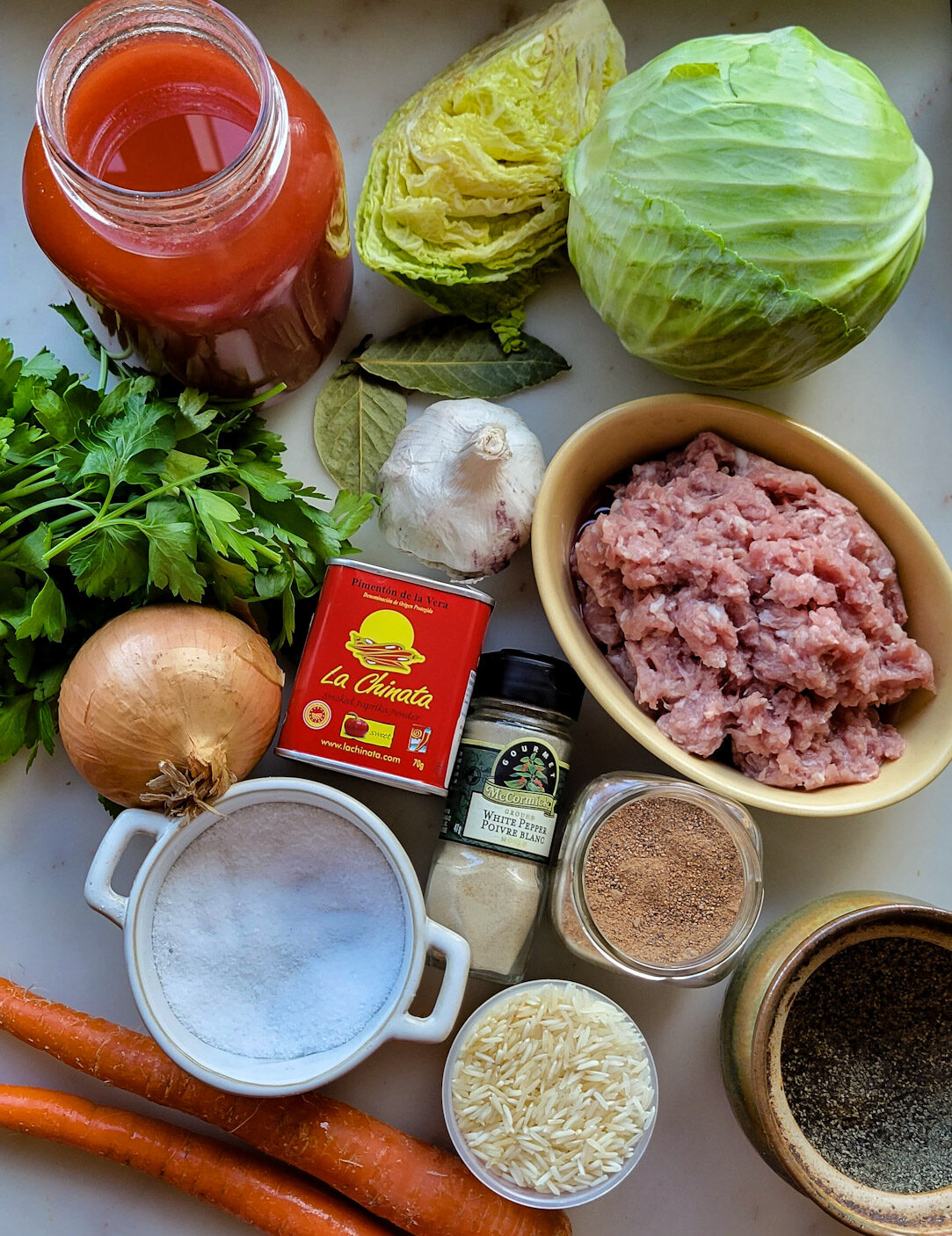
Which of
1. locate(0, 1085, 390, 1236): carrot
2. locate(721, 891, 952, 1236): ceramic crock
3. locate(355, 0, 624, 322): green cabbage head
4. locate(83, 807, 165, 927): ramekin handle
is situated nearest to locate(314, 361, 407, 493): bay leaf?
locate(355, 0, 624, 322): green cabbage head

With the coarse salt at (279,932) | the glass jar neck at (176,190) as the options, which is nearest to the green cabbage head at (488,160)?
the glass jar neck at (176,190)

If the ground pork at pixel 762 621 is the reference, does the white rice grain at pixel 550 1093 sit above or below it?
below

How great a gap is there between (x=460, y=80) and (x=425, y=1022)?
3.69ft

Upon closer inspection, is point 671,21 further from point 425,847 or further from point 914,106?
point 425,847

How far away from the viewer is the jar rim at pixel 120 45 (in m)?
0.92

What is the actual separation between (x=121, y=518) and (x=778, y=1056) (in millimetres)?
923

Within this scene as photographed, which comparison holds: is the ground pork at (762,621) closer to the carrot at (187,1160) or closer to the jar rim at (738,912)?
the jar rim at (738,912)

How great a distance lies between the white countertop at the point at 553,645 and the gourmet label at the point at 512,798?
152mm

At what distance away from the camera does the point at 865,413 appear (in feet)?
4.48

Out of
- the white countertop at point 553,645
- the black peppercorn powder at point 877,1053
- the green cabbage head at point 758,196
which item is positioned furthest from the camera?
→ the white countertop at point 553,645

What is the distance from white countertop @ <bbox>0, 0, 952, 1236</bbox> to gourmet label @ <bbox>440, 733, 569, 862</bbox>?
15cm

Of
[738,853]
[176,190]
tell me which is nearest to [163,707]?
[176,190]

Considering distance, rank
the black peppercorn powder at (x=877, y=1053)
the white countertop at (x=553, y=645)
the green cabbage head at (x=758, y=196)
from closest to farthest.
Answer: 1. the green cabbage head at (x=758, y=196)
2. the black peppercorn powder at (x=877, y=1053)
3. the white countertop at (x=553, y=645)

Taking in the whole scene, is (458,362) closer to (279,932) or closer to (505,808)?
(505,808)
